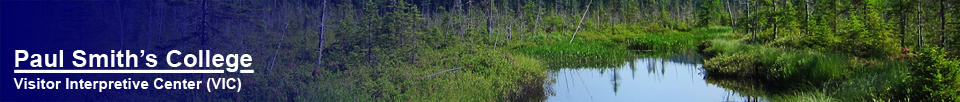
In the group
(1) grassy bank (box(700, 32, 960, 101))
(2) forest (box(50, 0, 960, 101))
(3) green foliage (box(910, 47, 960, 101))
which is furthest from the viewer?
(2) forest (box(50, 0, 960, 101))

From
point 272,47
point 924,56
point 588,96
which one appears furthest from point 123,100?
point 924,56

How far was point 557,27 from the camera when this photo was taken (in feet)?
160

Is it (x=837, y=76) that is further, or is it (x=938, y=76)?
(x=837, y=76)

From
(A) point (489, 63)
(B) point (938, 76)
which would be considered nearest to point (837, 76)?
(B) point (938, 76)

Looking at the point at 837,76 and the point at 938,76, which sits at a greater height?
the point at 938,76

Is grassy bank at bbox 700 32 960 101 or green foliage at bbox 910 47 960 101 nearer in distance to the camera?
green foliage at bbox 910 47 960 101

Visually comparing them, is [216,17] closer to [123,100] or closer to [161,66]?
[123,100]

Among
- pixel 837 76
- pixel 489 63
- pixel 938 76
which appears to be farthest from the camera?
pixel 489 63

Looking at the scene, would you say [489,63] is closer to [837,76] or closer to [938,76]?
[837,76]

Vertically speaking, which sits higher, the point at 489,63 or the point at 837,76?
the point at 489,63

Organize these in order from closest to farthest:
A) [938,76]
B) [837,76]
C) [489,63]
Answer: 1. [938,76]
2. [837,76]
3. [489,63]

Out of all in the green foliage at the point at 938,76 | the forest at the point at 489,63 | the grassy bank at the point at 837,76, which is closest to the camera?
the green foliage at the point at 938,76

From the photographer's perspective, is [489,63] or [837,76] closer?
[837,76]

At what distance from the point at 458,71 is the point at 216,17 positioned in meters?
4.25
